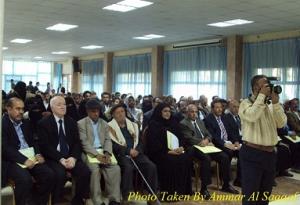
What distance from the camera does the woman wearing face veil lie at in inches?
176

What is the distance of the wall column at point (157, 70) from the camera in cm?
1306

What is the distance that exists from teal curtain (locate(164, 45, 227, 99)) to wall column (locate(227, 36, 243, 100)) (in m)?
0.34

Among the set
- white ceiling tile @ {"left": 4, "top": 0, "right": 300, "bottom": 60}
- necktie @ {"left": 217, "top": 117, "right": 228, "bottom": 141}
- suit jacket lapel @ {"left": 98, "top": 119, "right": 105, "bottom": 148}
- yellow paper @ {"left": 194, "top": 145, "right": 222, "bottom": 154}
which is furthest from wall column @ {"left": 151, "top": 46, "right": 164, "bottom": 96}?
suit jacket lapel @ {"left": 98, "top": 119, "right": 105, "bottom": 148}

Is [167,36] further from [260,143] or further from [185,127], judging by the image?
[260,143]

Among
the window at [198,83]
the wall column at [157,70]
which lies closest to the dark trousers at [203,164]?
the window at [198,83]

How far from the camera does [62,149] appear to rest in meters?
3.92

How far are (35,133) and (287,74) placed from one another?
7.11m

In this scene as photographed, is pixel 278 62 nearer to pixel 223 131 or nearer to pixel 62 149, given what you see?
pixel 223 131

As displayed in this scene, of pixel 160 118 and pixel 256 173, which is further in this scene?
pixel 160 118

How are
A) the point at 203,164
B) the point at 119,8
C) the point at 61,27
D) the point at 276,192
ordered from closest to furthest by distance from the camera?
the point at 203,164, the point at 276,192, the point at 119,8, the point at 61,27

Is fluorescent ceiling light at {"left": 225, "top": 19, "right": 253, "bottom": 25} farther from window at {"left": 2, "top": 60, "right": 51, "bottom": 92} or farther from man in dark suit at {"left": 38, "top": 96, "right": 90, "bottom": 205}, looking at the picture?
window at {"left": 2, "top": 60, "right": 51, "bottom": 92}

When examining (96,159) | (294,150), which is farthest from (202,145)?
(294,150)

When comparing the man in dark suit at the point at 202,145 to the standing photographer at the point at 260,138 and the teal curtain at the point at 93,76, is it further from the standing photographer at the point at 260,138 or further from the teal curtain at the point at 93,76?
the teal curtain at the point at 93,76

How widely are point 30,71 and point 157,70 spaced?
11.1 m
